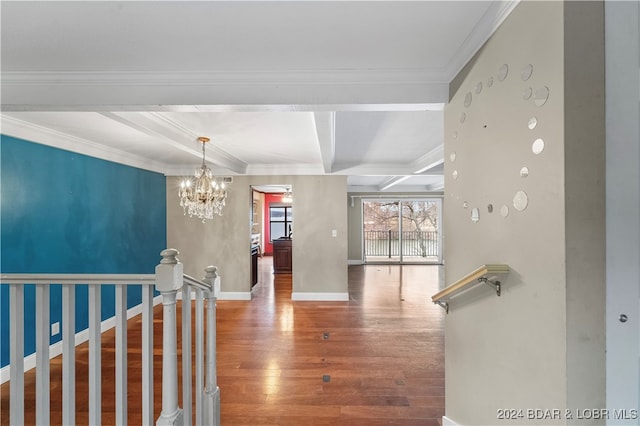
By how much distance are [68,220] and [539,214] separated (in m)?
4.35

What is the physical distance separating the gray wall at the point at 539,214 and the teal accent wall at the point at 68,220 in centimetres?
395

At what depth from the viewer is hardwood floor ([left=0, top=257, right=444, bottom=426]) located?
6.96 ft

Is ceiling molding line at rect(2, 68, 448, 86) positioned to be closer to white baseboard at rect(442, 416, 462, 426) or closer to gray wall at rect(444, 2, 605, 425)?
gray wall at rect(444, 2, 605, 425)

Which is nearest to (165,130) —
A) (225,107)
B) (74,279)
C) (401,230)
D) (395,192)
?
(225,107)

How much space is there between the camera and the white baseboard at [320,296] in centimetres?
489

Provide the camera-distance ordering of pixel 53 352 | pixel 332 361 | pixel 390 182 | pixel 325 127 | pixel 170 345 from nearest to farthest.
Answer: pixel 170 345
pixel 325 127
pixel 332 361
pixel 53 352
pixel 390 182

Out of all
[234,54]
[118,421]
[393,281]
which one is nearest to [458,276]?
[234,54]

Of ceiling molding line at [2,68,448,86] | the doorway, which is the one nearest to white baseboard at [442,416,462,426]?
ceiling molding line at [2,68,448,86]

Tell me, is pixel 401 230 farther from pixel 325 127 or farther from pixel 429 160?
pixel 325 127

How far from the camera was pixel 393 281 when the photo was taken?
20.4 ft

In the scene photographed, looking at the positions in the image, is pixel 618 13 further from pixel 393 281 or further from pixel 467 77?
pixel 393 281

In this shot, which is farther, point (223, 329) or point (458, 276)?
point (223, 329)

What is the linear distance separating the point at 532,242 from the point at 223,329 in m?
3.63

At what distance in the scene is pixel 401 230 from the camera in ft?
27.6
